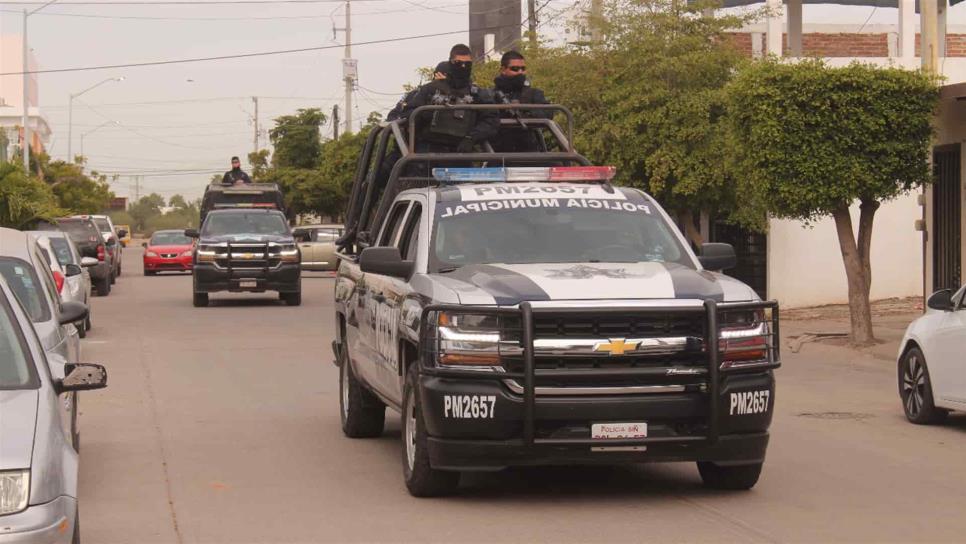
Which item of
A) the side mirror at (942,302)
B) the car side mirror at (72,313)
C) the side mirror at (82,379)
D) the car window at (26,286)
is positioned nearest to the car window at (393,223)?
the car side mirror at (72,313)

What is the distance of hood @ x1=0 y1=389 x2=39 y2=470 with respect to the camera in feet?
20.2

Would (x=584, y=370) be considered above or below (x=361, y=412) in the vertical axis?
above

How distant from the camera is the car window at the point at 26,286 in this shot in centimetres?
1039

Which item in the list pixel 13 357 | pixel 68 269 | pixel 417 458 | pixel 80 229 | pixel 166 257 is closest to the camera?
pixel 13 357

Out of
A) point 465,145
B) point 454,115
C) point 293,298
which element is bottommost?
point 293,298

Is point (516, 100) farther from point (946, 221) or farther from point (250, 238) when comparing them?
point (250, 238)

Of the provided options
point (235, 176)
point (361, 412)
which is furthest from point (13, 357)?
point (235, 176)

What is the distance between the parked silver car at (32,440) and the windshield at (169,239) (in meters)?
42.8

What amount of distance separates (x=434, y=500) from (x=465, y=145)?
5023 mm

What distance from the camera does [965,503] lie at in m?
9.18

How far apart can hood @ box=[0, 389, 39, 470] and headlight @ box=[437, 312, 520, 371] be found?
255 cm

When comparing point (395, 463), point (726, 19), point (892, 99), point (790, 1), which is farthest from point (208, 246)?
point (395, 463)

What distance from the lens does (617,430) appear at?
28.1ft

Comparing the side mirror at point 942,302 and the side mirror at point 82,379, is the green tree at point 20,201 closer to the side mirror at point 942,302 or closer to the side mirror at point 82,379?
the side mirror at point 942,302
